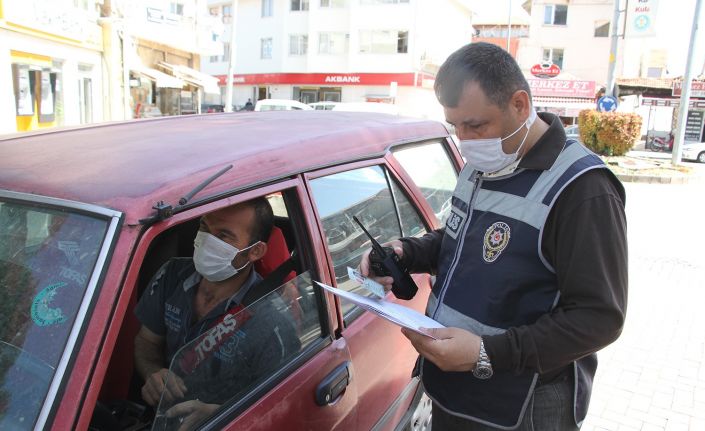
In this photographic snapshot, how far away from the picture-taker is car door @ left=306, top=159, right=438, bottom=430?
201cm

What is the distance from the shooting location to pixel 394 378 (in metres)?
2.36

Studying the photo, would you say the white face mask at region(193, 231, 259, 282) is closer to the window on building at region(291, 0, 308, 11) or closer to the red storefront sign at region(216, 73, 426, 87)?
the red storefront sign at region(216, 73, 426, 87)

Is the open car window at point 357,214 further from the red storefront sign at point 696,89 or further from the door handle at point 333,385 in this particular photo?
the red storefront sign at point 696,89

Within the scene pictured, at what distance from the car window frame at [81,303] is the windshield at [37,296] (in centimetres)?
2

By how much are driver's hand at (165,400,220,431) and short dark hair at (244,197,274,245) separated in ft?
2.19

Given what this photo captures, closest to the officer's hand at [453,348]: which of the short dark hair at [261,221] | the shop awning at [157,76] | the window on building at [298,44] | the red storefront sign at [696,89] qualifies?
the short dark hair at [261,221]

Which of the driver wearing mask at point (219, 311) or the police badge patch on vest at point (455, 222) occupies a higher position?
the police badge patch on vest at point (455, 222)

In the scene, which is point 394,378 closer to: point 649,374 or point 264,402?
point 264,402

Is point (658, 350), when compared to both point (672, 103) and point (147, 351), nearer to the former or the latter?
point (147, 351)

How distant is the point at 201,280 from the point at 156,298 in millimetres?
190

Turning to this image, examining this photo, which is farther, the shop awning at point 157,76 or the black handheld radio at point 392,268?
the shop awning at point 157,76

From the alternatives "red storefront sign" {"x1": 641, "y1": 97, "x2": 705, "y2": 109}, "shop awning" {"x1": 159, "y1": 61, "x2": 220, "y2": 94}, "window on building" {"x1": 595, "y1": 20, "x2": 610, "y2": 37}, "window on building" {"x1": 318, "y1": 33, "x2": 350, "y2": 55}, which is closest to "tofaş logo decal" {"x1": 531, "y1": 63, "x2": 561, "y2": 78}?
"window on building" {"x1": 595, "y1": 20, "x2": 610, "y2": 37}

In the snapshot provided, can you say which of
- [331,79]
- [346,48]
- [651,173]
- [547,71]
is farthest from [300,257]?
[547,71]

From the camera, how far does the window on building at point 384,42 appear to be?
34875mm
